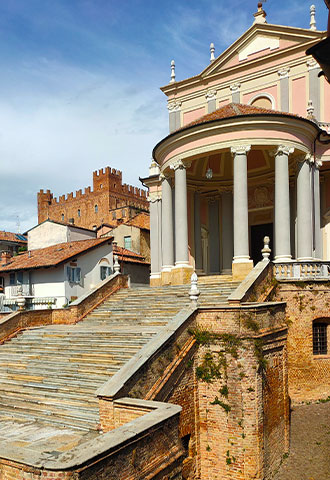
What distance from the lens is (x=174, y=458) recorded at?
758cm

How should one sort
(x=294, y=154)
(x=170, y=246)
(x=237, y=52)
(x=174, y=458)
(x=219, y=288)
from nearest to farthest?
(x=174, y=458) < (x=219, y=288) < (x=294, y=154) < (x=170, y=246) < (x=237, y=52)

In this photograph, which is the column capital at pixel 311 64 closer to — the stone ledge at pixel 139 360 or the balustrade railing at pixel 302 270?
the balustrade railing at pixel 302 270

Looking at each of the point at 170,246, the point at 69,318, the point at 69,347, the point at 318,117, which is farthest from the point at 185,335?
the point at 318,117

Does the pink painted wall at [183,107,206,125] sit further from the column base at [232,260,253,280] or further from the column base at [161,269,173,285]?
the column base at [232,260,253,280]

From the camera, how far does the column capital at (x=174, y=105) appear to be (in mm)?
25359

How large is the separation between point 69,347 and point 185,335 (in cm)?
345

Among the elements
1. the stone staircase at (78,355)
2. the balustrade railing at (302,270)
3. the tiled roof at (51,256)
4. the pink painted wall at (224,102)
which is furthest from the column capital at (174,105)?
the balustrade railing at (302,270)

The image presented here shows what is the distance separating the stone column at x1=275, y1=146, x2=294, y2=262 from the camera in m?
16.1

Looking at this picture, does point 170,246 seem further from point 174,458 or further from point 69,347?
point 174,458

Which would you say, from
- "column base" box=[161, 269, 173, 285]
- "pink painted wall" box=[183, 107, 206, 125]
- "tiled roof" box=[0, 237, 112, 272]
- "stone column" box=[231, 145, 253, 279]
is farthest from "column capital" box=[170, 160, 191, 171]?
"tiled roof" box=[0, 237, 112, 272]

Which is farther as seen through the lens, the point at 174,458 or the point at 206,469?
the point at 206,469

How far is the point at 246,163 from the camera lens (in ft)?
55.4

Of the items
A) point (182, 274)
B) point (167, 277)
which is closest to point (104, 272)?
point (167, 277)

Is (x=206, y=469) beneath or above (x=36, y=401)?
beneath
